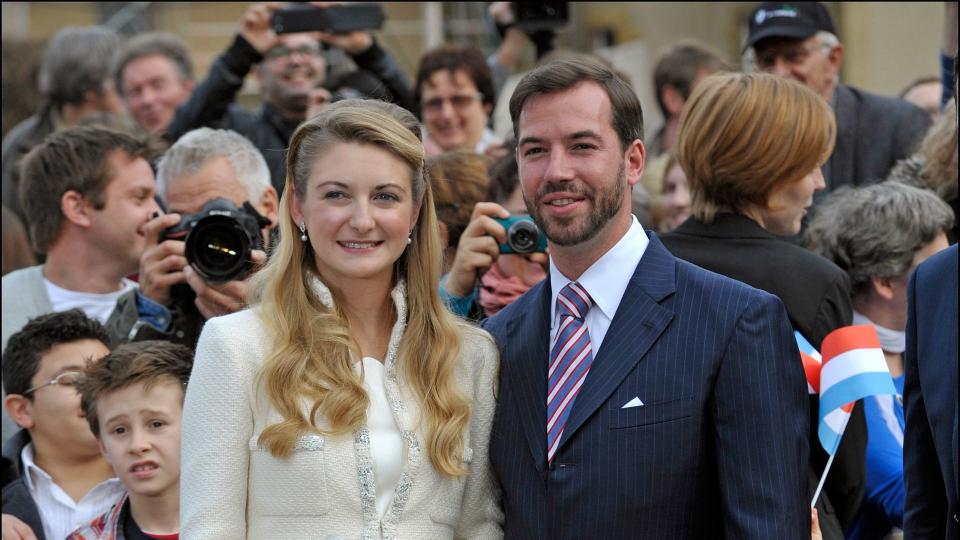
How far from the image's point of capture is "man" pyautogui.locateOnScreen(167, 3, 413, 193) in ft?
20.9

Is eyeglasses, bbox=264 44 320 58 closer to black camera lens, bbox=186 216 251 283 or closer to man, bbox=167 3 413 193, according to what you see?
man, bbox=167 3 413 193

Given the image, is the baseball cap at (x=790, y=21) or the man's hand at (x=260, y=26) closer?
the baseball cap at (x=790, y=21)

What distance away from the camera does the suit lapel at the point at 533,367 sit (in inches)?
128

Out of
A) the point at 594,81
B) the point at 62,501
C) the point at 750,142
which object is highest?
the point at 594,81

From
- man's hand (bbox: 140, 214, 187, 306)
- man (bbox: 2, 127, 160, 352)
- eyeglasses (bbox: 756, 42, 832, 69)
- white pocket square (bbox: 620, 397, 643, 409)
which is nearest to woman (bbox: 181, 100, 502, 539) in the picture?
white pocket square (bbox: 620, 397, 643, 409)

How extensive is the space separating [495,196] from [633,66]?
29.2ft

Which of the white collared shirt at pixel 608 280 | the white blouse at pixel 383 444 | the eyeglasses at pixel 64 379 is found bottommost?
the eyeglasses at pixel 64 379

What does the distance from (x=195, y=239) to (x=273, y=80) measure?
2782 mm

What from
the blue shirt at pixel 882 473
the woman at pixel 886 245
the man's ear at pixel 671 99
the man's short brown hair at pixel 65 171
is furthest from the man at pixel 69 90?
the blue shirt at pixel 882 473

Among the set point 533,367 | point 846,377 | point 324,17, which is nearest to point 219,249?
point 533,367

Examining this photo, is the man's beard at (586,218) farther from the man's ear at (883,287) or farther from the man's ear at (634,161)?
the man's ear at (883,287)

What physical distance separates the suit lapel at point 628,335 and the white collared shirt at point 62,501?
1.89 m

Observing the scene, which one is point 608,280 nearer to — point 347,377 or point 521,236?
point 347,377

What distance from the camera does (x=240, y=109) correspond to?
696cm
